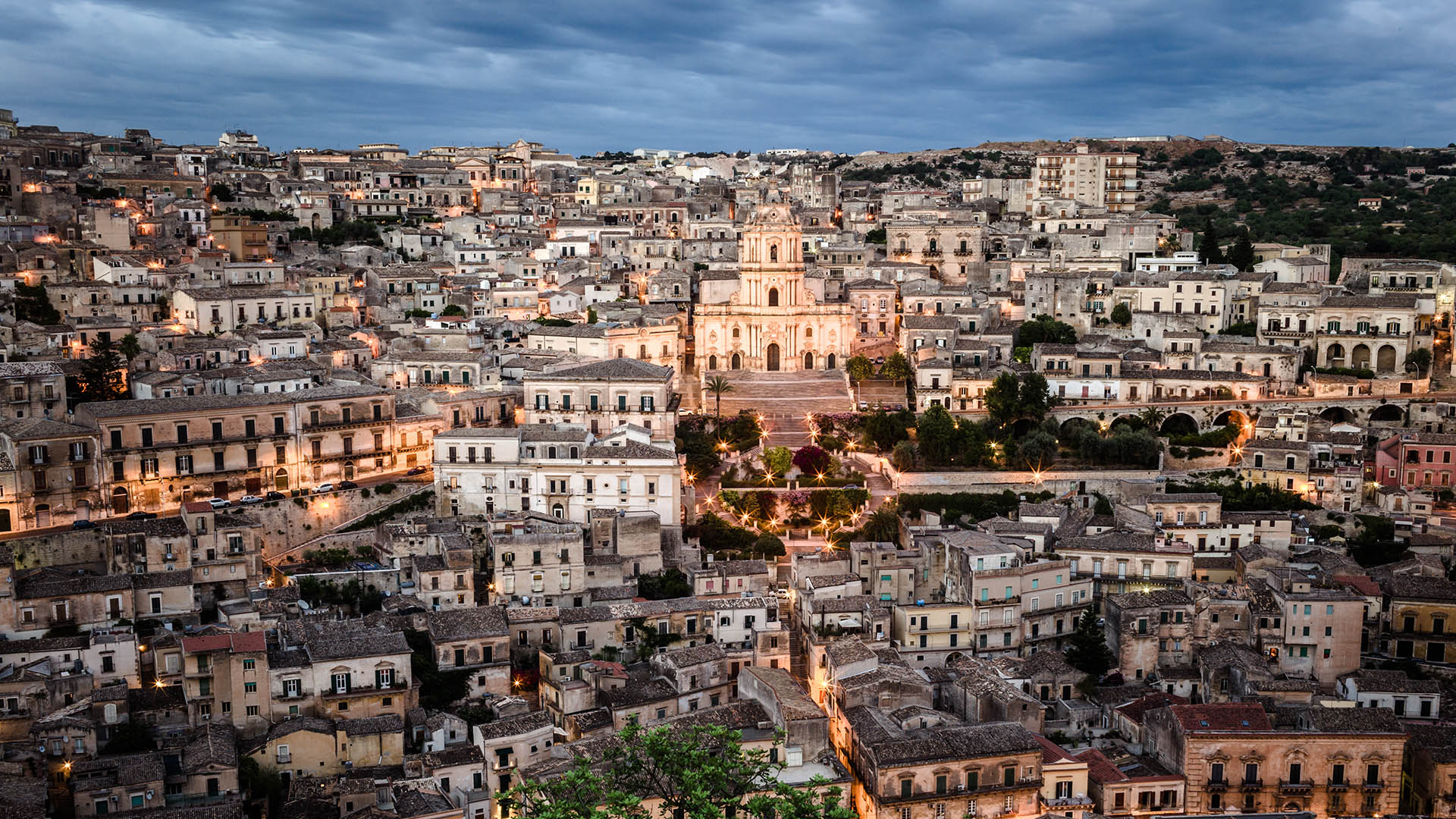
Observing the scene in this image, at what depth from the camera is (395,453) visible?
4125 centimetres

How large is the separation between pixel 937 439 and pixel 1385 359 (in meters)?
16.8

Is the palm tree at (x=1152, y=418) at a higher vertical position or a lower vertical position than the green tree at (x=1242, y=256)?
lower

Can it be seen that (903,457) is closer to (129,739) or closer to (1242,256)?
(129,739)

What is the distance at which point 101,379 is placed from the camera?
40875 mm

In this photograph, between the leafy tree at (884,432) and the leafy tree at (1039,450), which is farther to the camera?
the leafy tree at (884,432)

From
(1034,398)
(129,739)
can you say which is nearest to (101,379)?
(129,739)

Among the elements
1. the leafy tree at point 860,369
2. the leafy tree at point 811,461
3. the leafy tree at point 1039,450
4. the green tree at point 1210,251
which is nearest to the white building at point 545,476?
the leafy tree at point 811,461

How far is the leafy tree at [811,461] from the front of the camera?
42906mm

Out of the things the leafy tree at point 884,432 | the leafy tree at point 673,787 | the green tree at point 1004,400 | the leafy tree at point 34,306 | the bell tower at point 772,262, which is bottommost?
the leafy tree at point 673,787

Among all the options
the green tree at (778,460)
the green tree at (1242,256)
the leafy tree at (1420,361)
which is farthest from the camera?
the green tree at (1242,256)

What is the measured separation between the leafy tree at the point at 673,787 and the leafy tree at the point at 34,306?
29820 mm

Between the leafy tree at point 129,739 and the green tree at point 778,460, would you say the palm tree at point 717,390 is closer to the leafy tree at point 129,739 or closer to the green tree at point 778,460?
the green tree at point 778,460

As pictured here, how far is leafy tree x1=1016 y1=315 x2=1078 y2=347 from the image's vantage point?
50.8 metres

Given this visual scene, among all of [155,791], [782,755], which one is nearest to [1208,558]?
[782,755]
